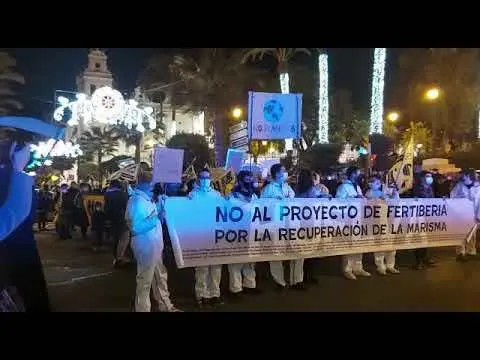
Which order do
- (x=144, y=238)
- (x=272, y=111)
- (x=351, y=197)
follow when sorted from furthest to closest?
(x=351, y=197), (x=272, y=111), (x=144, y=238)

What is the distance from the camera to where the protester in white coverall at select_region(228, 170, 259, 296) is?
6.60 meters

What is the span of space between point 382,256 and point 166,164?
12.1 ft

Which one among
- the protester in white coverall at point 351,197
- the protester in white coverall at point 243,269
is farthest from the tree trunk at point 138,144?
the protester in white coverall at point 243,269

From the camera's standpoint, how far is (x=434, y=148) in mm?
22969

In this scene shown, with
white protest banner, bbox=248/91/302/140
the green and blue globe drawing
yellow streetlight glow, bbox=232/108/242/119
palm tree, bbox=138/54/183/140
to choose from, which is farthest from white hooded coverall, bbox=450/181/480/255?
palm tree, bbox=138/54/183/140

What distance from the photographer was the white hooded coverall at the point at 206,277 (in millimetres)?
6316

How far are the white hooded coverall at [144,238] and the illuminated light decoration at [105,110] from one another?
3101mm

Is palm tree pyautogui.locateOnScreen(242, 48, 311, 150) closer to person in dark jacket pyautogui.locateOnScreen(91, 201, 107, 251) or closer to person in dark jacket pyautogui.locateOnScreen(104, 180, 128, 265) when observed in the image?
person in dark jacket pyautogui.locateOnScreen(91, 201, 107, 251)

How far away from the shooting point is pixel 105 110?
10531mm

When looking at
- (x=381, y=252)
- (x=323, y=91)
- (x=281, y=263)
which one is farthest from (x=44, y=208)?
(x=323, y=91)

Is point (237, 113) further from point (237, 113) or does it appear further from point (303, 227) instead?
point (303, 227)
